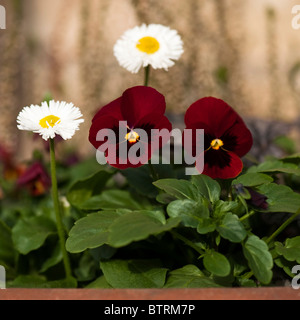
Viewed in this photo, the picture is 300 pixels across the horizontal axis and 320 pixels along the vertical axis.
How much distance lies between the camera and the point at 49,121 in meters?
0.84

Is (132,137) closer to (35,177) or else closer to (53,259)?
(53,259)

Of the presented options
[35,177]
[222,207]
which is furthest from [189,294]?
[35,177]

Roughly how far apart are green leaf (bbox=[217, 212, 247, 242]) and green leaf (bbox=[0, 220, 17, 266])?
57 cm

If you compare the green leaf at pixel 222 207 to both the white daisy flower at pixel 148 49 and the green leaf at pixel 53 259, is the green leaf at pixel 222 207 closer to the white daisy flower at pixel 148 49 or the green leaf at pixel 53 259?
the white daisy flower at pixel 148 49

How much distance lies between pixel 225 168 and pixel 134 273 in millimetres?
258

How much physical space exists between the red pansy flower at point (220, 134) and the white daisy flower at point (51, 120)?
207mm

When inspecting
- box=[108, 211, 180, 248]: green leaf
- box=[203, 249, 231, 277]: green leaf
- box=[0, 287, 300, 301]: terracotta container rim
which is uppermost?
box=[108, 211, 180, 248]: green leaf

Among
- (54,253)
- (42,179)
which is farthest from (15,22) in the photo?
(54,253)

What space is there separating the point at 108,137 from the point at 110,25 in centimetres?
184

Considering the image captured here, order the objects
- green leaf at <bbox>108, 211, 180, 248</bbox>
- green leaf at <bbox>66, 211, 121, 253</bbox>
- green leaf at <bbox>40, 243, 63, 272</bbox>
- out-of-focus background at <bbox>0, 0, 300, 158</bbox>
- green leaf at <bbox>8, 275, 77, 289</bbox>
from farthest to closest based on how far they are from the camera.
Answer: out-of-focus background at <bbox>0, 0, 300, 158</bbox>, green leaf at <bbox>40, 243, 63, 272</bbox>, green leaf at <bbox>8, 275, 77, 289</bbox>, green leaf at <bbox>66, 211, 121, 253</bbox>, green leaf at <bbox>108, 211, 180, 248</bbox>

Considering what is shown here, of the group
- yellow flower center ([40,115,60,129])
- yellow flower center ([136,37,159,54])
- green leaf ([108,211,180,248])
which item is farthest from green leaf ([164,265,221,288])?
yellow flower center ([136,37,159,54])

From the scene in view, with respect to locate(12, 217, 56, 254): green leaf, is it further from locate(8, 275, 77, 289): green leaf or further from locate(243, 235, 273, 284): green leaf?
locate(243, 235, 273, 284): green leaf

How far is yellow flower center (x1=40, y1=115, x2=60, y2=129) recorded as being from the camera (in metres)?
0.83
